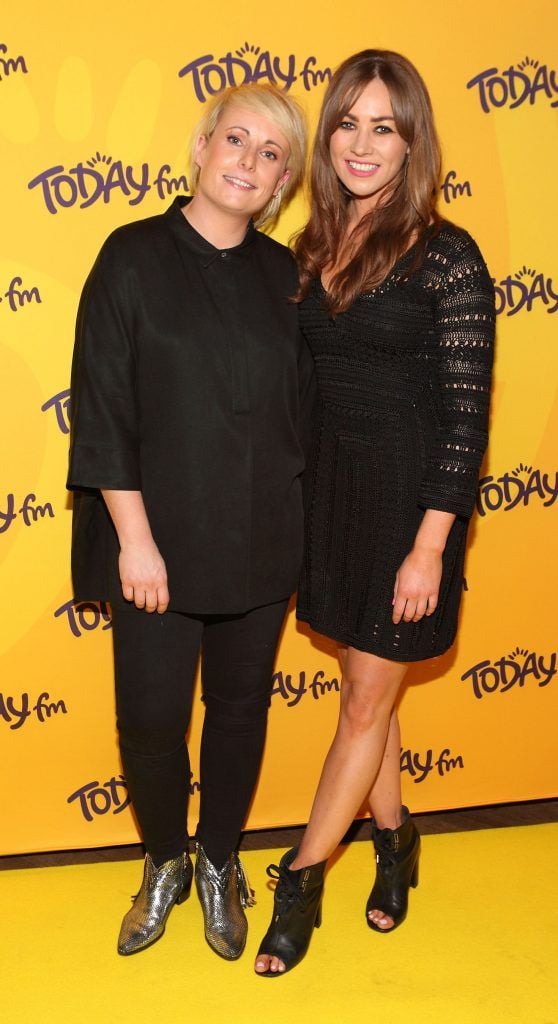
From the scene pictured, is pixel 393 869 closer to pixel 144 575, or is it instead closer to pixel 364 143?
pixel 144 575

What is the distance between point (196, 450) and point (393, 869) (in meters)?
1.10

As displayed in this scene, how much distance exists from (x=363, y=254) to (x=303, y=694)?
47.7 inches

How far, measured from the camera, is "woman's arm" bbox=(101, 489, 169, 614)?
6.30 ft

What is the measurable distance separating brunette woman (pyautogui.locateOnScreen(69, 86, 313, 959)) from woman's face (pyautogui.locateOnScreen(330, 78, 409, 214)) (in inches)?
3.8

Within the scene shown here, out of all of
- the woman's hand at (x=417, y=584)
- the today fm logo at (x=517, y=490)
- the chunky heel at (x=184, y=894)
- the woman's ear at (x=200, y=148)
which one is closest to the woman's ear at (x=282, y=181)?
the woman's ear at (x=200, y=148)

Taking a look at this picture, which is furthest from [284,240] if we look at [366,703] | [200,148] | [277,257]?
[366,703]

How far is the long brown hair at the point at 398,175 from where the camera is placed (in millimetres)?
1892

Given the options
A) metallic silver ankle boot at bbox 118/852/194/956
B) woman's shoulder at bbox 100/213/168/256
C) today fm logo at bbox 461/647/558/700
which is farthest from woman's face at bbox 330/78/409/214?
metallic silver ankle boot at bbox 118/852/194/956

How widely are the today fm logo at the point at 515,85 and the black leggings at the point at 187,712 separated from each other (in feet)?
4.24

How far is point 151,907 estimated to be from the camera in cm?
220

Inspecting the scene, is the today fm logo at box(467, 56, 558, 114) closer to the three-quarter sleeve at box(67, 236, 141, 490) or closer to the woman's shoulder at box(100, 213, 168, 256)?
the woman's shoulder at box(100, 213, 168, 256)

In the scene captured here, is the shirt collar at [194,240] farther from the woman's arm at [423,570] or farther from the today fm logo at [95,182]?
the woman's arm at [423,570]

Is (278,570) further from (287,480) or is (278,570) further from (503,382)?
(503,382)

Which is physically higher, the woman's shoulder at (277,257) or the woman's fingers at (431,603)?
the woman's shoulder at (277,257)
